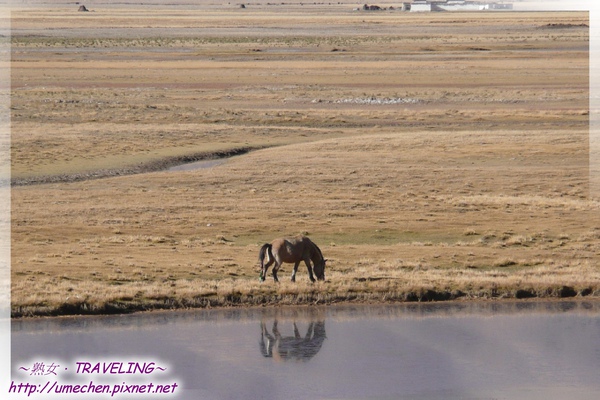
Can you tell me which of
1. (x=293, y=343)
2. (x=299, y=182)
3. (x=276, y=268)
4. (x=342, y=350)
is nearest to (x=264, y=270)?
(x=276, y=268)

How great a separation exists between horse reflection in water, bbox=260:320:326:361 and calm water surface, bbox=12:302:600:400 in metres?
0.02

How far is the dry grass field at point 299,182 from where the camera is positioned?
853 inches

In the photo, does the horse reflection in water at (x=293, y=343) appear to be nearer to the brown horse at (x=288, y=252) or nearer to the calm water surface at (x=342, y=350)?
the calm water surface at (x=342, y=350)

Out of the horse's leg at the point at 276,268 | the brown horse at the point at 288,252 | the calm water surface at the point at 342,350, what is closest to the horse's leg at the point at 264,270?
the brown horse at the point at 288,252

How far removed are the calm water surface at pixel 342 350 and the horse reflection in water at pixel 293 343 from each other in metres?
0.02

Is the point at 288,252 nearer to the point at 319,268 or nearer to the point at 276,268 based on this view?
the point at 276,268

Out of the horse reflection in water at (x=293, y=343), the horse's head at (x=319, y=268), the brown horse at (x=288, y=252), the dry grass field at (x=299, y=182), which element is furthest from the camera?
the dry grass field at (x=299, y=182)

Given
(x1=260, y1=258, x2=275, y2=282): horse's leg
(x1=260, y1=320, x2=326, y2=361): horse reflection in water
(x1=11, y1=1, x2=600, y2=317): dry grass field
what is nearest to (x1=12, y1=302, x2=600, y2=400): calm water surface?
(x1=260, y1=320, x2=326, y2=361): horse reflection in water

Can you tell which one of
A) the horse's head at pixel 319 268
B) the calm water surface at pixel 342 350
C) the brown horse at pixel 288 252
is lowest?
the calm water surface at pixel 342 350

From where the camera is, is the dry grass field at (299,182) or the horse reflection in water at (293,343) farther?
the dry grass field at (299,182)

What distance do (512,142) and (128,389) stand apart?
102 feet

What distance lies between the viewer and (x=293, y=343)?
17.8 m

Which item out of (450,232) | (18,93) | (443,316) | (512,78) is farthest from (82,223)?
(512,78)

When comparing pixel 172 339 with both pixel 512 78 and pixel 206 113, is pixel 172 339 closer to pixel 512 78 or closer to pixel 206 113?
pixel 206 113
